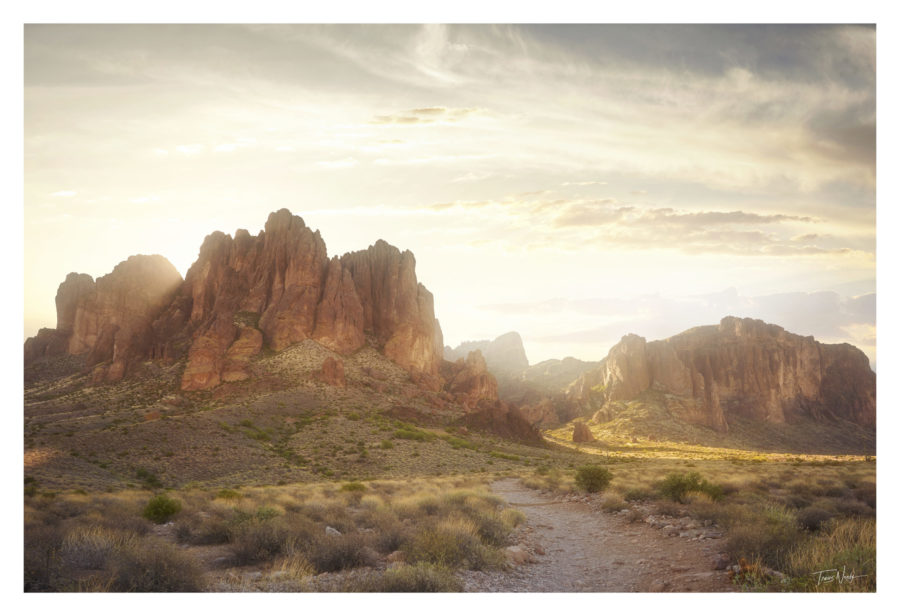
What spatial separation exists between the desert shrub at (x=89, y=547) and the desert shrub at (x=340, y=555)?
3.47 metres

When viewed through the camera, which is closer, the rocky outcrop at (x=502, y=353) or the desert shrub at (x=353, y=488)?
the desert shrub at (x=353, y=488)

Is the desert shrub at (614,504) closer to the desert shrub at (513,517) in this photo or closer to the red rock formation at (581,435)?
the desert shrub at (513,517)

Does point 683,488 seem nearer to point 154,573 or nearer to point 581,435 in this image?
point 154,573

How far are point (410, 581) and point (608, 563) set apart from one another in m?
4.63

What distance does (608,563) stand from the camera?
10.1 metres

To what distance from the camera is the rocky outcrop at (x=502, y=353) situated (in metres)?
148

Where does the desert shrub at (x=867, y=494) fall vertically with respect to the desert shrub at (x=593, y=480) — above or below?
above

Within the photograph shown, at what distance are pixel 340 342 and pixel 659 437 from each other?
2368 inches

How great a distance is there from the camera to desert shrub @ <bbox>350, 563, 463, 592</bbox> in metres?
7.86

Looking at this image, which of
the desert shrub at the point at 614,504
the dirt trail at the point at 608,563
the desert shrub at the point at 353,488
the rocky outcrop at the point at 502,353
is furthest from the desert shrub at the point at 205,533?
the rocky outcrop at the point at 502,353

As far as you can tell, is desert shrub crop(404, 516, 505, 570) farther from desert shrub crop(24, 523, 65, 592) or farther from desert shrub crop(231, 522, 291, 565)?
desert shrub crop(24, 523, 65, 592)
